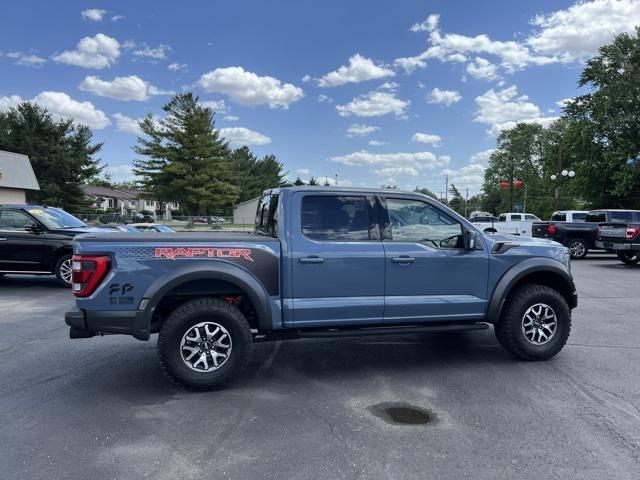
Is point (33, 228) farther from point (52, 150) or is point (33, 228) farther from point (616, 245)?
point (52, 150)

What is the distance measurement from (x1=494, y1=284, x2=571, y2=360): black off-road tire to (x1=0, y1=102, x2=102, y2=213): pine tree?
1865 inches

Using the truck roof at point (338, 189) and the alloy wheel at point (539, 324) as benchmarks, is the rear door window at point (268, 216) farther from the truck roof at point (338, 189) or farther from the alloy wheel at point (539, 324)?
the alloy wheel at point (539, 324)

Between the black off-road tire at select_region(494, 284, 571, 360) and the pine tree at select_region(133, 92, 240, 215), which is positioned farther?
the pine tree at select_region(133, 92, 240, 215)

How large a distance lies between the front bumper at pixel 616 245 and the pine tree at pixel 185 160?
4314cm

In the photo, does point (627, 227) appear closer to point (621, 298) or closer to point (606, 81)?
point (621, 298)

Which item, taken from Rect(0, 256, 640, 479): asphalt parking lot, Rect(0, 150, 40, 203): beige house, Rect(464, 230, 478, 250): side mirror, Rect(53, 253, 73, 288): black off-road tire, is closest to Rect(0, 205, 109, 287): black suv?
Rect(53, 253, 73, 288): black off-road tire

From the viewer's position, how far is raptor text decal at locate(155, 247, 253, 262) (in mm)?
4195

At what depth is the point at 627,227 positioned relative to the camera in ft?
47.0

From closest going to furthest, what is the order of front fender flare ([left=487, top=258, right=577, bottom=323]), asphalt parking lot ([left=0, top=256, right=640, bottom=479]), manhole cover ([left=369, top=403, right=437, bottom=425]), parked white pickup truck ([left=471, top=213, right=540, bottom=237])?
asphalt parking lot ([left=0, top=256, right=640, bottom=479]) < manhole cover ([left=369, top=403, right=437, bottom=425]) < front fender flare ([left=487, top=258, right=577, bottom=323]) < parked white pickup truck ([left=471, top=213, right=540, bottom=237])

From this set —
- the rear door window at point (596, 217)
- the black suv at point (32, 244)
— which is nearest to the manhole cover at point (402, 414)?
the black suv at point (32, 244)

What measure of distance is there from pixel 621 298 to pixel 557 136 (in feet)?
207

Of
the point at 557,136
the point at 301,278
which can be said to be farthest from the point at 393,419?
the point at 557,136

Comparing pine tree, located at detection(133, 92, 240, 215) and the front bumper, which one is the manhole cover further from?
pine tree, located at detection(133, 92, 240, 215)

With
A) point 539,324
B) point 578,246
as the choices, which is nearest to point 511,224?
point 578,246
